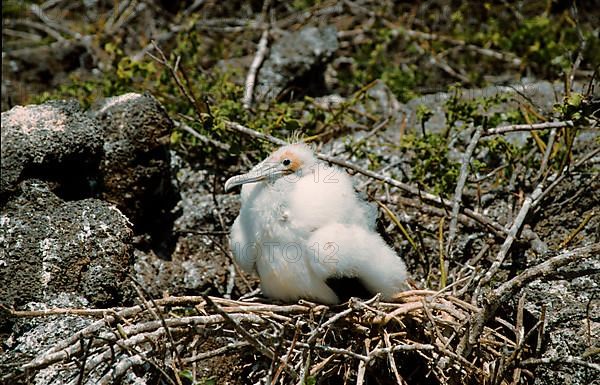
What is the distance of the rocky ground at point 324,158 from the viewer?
3.28 metres

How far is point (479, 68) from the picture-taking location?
649 centimetres

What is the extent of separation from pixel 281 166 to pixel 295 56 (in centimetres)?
235

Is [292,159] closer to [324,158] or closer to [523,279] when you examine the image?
[324,158]

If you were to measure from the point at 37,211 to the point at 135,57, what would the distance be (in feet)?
9.55

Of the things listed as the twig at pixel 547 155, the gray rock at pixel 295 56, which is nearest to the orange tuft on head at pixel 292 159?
the twig at pixel 547 155

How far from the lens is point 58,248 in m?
3.56

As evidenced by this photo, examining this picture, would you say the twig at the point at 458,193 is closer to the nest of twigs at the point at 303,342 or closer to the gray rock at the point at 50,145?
the nest of twigs at the point at 303,342

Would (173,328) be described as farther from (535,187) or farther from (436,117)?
(436,117)

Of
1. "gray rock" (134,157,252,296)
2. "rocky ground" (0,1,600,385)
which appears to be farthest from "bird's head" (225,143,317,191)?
"gray rock" (134,157,252,296)

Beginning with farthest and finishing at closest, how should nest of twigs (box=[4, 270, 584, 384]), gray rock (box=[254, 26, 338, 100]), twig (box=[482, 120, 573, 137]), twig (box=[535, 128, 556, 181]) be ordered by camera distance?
gray rock (box=[254, 26, 338, 100]) < twig (box=[535, 128, 556, 181]) < twig (box=[482, 120, 573, 137]) < nest of twigs (box=[4, 270, 584, 384])

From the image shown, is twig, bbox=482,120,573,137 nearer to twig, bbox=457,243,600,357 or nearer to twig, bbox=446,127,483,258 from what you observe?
twig, bbox=446,127,483,258

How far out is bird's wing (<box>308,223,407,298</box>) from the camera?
343 cm

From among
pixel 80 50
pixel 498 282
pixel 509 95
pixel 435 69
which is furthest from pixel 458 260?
pixel 80 50

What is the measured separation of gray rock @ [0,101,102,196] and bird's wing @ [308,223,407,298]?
3.96 ft
